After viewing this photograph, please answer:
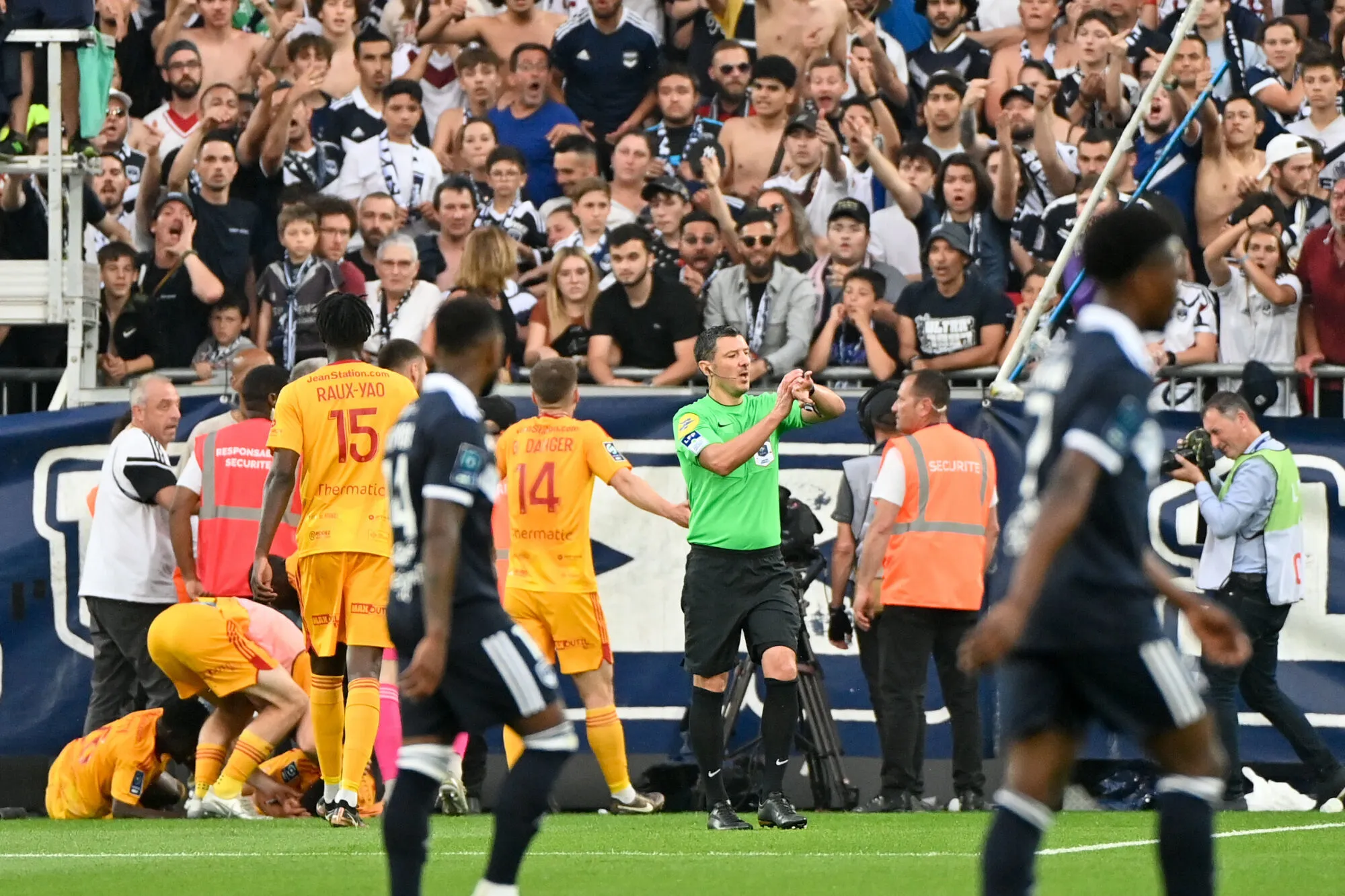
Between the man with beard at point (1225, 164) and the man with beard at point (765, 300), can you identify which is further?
the man with beard at point (1225, 164)

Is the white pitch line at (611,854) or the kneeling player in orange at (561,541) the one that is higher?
the kneeling player in orange at (561,541)

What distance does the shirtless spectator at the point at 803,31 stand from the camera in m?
15.8

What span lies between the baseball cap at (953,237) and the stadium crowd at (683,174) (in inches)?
1.3

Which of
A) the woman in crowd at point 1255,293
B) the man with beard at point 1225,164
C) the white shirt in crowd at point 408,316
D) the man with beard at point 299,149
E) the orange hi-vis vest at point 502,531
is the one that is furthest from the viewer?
the man with beard at point 299,149

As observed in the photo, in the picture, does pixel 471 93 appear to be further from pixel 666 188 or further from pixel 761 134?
pixel 761 134

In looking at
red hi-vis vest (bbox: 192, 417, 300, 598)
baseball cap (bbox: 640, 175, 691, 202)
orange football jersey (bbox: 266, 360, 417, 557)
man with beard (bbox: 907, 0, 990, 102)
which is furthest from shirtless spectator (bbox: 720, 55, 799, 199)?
orange football jersey (bbox: 266, 360, 417, 557)

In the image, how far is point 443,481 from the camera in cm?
580

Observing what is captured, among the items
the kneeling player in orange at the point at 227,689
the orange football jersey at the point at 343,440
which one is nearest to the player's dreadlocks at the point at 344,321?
the orange football jersey at the point at 343,440

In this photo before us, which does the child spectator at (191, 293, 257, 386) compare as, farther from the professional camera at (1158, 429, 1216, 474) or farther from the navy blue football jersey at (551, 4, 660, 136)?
the professional camera at (1158, 429, 1216, 474)

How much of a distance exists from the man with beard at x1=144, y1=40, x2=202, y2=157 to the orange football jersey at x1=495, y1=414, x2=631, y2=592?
18.7 feet

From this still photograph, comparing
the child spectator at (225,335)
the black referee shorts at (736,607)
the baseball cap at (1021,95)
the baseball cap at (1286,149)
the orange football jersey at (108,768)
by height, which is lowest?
the orange football jersey at (108,768)

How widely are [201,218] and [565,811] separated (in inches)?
197

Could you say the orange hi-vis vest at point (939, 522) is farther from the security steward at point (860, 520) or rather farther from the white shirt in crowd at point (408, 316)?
the white shirt in crowd at point (408, 316)

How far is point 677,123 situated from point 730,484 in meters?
5.98
